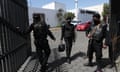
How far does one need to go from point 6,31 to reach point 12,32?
0.67 m

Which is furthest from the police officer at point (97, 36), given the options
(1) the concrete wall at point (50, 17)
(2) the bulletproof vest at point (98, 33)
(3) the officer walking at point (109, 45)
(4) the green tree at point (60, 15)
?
(4) the green tree at point (60, 15)

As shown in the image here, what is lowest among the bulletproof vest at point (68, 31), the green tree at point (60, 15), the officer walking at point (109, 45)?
the officer walking at point (109, 45)

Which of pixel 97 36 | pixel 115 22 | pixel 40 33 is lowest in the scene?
pixel 97 36

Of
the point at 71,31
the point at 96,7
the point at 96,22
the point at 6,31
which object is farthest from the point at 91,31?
the point at 96,7

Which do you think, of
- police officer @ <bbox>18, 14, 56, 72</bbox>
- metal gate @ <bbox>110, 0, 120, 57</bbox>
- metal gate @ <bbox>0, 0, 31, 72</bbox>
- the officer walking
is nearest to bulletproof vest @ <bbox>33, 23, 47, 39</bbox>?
police officer @ <bbox>18, 14, 56, 72</bbox>

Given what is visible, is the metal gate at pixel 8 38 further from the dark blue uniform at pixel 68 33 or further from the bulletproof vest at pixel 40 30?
the dark blue uniform at pixel 68 33

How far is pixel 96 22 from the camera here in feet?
23.5

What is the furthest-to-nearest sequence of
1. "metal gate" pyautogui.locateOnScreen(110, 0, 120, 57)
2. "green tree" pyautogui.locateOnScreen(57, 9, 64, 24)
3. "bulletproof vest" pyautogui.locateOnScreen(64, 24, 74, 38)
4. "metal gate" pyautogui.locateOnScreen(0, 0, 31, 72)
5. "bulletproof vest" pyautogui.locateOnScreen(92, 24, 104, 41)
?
"green tree" pyautogui.locateOnScreen(57, 9, 64, 24) < "metal gate" pyautogui.locateOnScreen(110, 0, 120, 57) < "bulletproof vest" pyautogui.locateOnScreen(64, 24, 74, 38) < "bulletproof vest" pyautogui.locateOnScreen(92, 24, 104, 41) < "metal gate" pyautogui.locateOnScreen(0, 0, 31, 72)

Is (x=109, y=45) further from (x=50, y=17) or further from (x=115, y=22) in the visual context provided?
(x=50, y=17)

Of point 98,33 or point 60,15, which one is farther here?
point 60,15

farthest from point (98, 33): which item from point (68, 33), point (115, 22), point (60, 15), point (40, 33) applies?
→ point (60, 15)

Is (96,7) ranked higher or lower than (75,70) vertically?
higher

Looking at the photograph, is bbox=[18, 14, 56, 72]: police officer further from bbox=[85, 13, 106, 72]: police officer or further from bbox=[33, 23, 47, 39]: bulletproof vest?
bbox=[85, 13, 106, 72]: police officer

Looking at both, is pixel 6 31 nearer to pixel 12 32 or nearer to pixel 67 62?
pixel 12 32
